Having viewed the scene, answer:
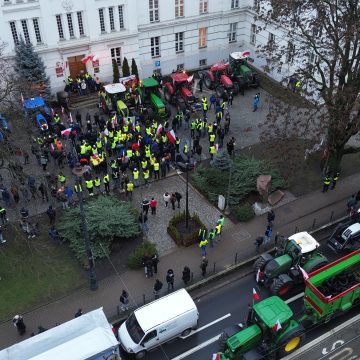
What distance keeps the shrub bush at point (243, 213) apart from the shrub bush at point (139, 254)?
16.1 ft

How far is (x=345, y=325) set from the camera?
59.8ft

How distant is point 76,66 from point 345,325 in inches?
1040

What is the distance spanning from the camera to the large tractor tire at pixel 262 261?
65.4 ft

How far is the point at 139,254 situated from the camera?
20.8 meters

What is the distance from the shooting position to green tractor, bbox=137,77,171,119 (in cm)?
3164

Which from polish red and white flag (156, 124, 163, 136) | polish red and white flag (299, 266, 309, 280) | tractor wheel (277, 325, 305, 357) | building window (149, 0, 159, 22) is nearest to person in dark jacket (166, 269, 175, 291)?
tractor wheel (277, 325, 305, 357)

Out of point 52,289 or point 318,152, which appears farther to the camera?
point 318,152

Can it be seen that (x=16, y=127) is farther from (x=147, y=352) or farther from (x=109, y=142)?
(x=147, y=352)

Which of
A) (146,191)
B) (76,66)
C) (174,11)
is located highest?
(174,11)

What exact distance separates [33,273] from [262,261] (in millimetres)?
10477

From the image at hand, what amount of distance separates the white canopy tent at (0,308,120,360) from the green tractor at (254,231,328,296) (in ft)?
23.8

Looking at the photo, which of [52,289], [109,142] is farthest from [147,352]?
[109,142]

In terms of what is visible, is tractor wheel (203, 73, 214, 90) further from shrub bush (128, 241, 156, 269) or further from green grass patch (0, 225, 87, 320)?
green grass patch (0, 225, 87, 320)

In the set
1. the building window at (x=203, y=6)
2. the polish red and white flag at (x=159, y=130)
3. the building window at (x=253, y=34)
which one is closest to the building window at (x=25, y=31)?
the polish red and white flag at (x=159, y=130)
